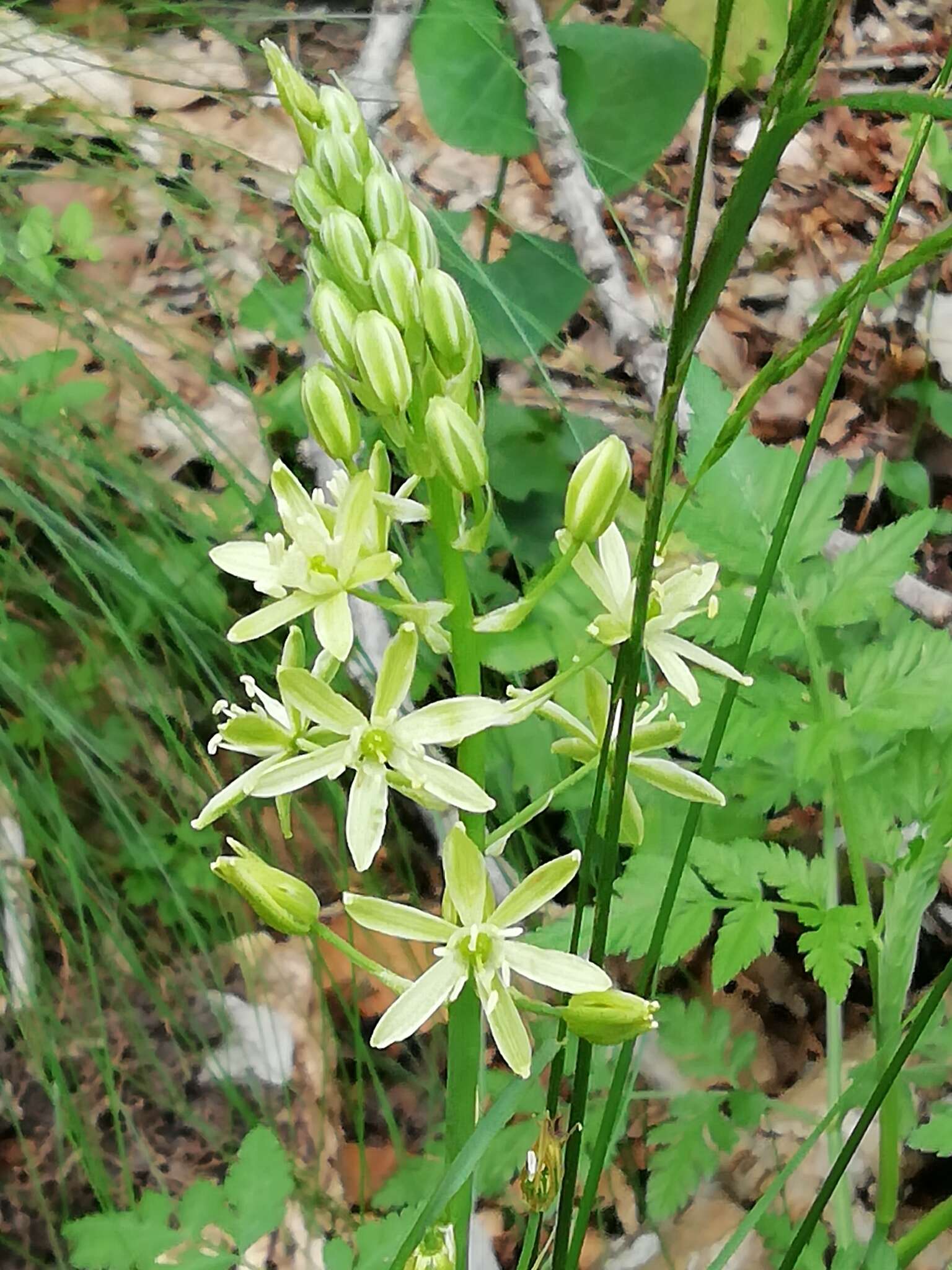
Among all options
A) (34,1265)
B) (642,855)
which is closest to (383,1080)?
(34,1265)

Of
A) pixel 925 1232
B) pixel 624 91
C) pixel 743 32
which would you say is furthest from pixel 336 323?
pixel 743 32

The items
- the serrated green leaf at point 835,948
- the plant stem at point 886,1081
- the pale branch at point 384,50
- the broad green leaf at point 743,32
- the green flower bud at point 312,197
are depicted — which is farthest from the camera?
the broad green leaf at point 743,32

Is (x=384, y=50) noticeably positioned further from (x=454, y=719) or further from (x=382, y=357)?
(x=454, y=719)

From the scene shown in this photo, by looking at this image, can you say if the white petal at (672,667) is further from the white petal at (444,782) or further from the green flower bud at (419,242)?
the green flower bud at (419,242)

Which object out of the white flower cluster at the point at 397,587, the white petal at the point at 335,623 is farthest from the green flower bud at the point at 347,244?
the white petal at the point at 335,623

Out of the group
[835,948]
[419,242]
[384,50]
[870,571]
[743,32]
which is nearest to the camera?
Answer: [419,242]

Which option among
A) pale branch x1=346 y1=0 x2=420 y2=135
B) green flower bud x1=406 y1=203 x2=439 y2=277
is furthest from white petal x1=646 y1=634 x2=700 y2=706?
pale branch x1=346 y1=0 x2=420 y2=135
